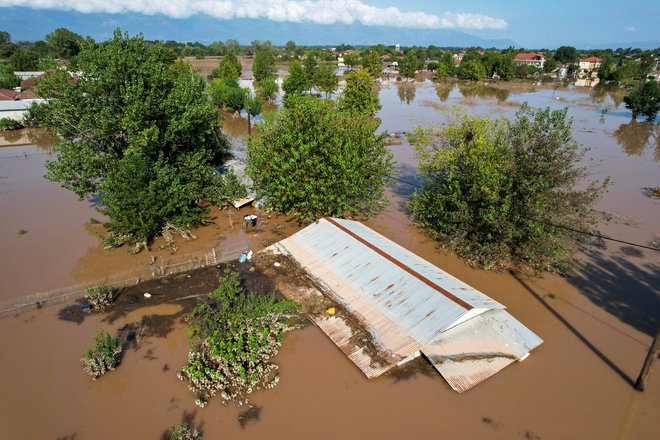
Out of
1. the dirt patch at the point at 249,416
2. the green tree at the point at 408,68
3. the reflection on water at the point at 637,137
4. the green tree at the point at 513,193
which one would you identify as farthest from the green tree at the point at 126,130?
the green tree at the point at 408,68

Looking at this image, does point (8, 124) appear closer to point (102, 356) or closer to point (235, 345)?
point (102, 356)

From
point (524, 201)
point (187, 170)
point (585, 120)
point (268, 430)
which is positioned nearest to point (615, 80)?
point (585, 120)

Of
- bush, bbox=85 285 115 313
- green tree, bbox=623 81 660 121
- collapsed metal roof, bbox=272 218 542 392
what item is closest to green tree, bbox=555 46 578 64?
green tree, bbox=623 81 660 121

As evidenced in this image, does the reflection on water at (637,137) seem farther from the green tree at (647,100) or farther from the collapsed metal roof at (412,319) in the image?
the collapsed metal roof at (412,319)

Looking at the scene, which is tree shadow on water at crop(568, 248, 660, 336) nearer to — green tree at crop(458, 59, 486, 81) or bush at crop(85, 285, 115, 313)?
bush at crop(85, 285, 115, 313)

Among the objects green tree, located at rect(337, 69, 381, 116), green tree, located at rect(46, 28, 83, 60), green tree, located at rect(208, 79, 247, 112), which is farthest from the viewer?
green tree, located at rect(46, 28, 83, 60)

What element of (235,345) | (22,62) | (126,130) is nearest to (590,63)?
(126,130)
